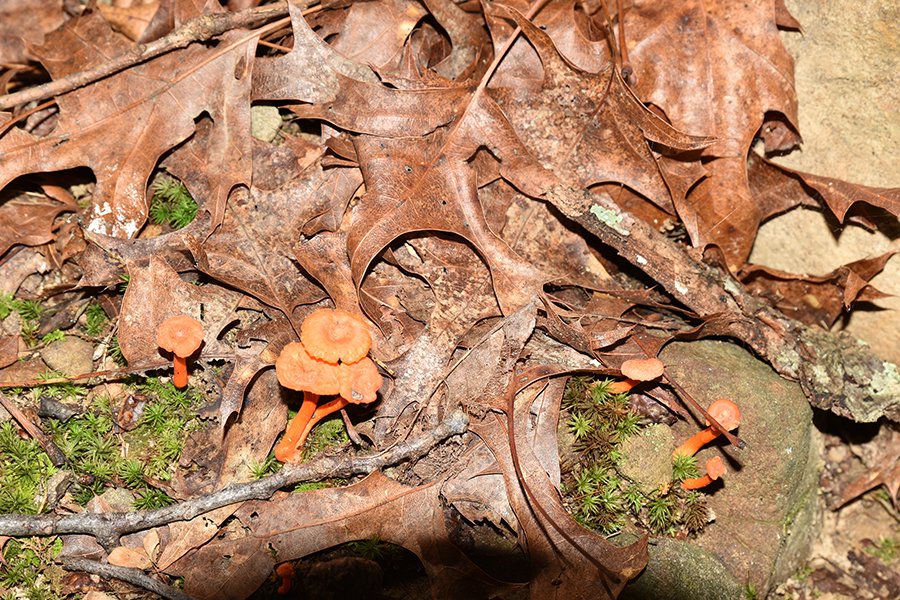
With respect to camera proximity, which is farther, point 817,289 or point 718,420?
point 817,289

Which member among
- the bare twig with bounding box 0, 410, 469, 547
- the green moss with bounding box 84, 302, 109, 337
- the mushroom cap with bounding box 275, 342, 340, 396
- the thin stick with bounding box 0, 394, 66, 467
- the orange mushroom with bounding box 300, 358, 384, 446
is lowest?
the bare twig with bounding box 0, 410, 469, 547

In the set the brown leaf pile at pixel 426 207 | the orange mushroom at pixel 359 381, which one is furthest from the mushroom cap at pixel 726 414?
the orange mushroom at pixel 359 381

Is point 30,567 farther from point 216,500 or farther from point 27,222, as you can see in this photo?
point 27,222

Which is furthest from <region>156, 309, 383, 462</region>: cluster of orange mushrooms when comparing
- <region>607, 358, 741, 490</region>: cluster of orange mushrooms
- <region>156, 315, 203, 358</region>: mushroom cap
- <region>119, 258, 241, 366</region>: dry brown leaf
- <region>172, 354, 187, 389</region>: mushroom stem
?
<region>607, 358, 741, 490</region>: cluster of orange mushrooms

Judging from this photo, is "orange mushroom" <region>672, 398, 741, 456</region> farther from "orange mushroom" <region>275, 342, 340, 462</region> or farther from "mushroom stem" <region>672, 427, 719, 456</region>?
"orange mushroom" <region>275, 342, 340, 462</region>

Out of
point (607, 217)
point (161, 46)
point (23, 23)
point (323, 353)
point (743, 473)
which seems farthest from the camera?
point (23, 23)

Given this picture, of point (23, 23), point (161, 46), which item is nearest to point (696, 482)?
point (161, 46)
